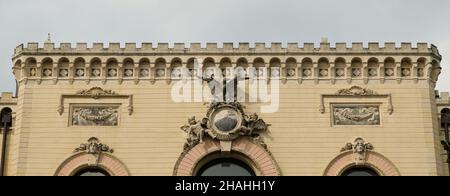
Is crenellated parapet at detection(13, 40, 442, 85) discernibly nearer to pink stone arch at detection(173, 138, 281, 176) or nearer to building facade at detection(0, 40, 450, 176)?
building facade at detection(0, 40, 450, 176)

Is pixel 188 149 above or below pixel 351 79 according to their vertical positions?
below

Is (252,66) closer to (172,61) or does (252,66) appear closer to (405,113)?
(172,61)

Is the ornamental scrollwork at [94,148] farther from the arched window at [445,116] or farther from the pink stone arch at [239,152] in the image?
the arched window at [445,116]

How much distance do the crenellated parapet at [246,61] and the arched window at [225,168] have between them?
3.89 meters

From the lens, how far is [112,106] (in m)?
39.3

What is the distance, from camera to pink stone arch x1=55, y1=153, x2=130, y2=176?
3819 cm

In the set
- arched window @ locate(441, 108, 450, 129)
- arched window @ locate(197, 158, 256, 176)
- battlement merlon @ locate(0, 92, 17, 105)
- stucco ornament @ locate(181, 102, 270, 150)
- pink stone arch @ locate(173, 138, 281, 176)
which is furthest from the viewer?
battlement merlon @ locate(0, 92, 17, 105)

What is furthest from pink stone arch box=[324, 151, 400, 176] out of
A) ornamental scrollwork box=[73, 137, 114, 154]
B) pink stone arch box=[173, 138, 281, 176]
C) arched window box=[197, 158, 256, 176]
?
ornamental scrollwork box=[73, 137, 114, 154]

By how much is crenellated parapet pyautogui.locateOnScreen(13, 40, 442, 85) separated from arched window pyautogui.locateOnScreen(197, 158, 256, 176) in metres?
3.89

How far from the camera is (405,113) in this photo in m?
39.1

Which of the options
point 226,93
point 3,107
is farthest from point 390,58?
point 3,107

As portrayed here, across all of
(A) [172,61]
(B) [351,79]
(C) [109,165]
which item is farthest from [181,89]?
(B) [351,79]

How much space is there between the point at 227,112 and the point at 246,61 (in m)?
2.54

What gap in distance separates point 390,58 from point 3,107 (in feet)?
56.0
